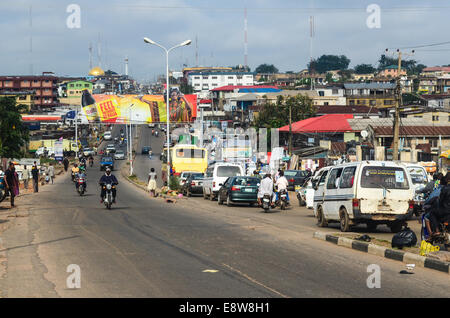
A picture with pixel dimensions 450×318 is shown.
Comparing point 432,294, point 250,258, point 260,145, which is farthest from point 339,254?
point 260,145

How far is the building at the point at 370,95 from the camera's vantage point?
138m

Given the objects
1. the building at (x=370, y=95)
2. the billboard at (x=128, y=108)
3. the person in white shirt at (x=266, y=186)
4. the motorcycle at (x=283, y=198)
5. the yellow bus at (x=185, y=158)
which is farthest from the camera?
the building at (x=370, y=95)

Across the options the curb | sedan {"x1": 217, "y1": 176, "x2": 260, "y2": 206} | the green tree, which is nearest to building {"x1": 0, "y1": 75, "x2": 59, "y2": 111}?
the green tree

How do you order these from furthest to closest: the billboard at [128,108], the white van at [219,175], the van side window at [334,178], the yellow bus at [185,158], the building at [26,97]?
the building at [26,97] < the billboard at [128,108] < the yellow bus at [185,158] < the white van at [219,175] < the van side window at [334,178]

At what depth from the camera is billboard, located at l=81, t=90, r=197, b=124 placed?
119 meters

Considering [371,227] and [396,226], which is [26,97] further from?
[396,226]

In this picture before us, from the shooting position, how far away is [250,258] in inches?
537

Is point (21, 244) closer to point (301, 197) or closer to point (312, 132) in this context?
point (301, 197)

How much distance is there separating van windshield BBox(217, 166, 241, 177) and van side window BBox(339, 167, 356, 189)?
54.9 feet

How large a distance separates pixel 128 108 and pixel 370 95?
49.8m

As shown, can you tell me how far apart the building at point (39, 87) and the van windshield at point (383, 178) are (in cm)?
16832

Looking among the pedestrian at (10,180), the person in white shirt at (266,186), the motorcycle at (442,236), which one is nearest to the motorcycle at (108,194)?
the pedestrian at (10,180)

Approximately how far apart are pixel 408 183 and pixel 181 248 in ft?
23.8

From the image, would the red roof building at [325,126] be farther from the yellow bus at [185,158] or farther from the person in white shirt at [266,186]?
the person in white shirt at [266,186]
